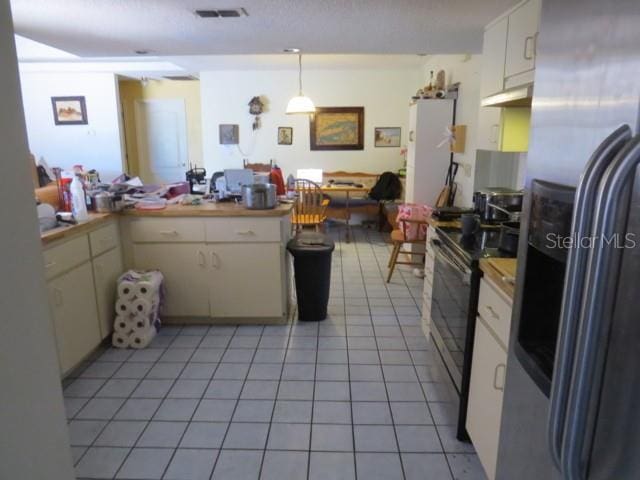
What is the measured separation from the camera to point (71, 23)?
8.72 feet

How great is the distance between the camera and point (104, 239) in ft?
9.13

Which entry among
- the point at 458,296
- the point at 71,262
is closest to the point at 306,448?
the point at 458,296

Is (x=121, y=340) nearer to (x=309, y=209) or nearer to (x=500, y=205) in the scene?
(x=500, y=205)

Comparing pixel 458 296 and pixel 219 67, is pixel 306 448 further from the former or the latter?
pixel 219 67

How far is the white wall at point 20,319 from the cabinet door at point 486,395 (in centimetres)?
134

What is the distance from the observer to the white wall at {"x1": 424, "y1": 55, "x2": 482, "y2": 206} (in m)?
3.85

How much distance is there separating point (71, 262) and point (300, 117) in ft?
15.6

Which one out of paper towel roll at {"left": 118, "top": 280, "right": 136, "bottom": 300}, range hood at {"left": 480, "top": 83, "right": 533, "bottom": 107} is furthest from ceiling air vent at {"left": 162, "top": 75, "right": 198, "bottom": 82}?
range hood at {"left": 480, "top": 83, "right": 533, "bottom": 107}

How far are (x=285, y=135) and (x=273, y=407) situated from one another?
202 inches

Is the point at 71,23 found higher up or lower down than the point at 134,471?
higher up

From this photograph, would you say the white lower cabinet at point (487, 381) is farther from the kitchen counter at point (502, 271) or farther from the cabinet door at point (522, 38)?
the cabinet door at point (522, 38)

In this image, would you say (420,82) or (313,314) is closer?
(313,314)

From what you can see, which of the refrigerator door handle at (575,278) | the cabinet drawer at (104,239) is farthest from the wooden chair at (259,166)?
the refrigerator door handle at (575,278)

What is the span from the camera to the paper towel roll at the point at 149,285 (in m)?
2.81
